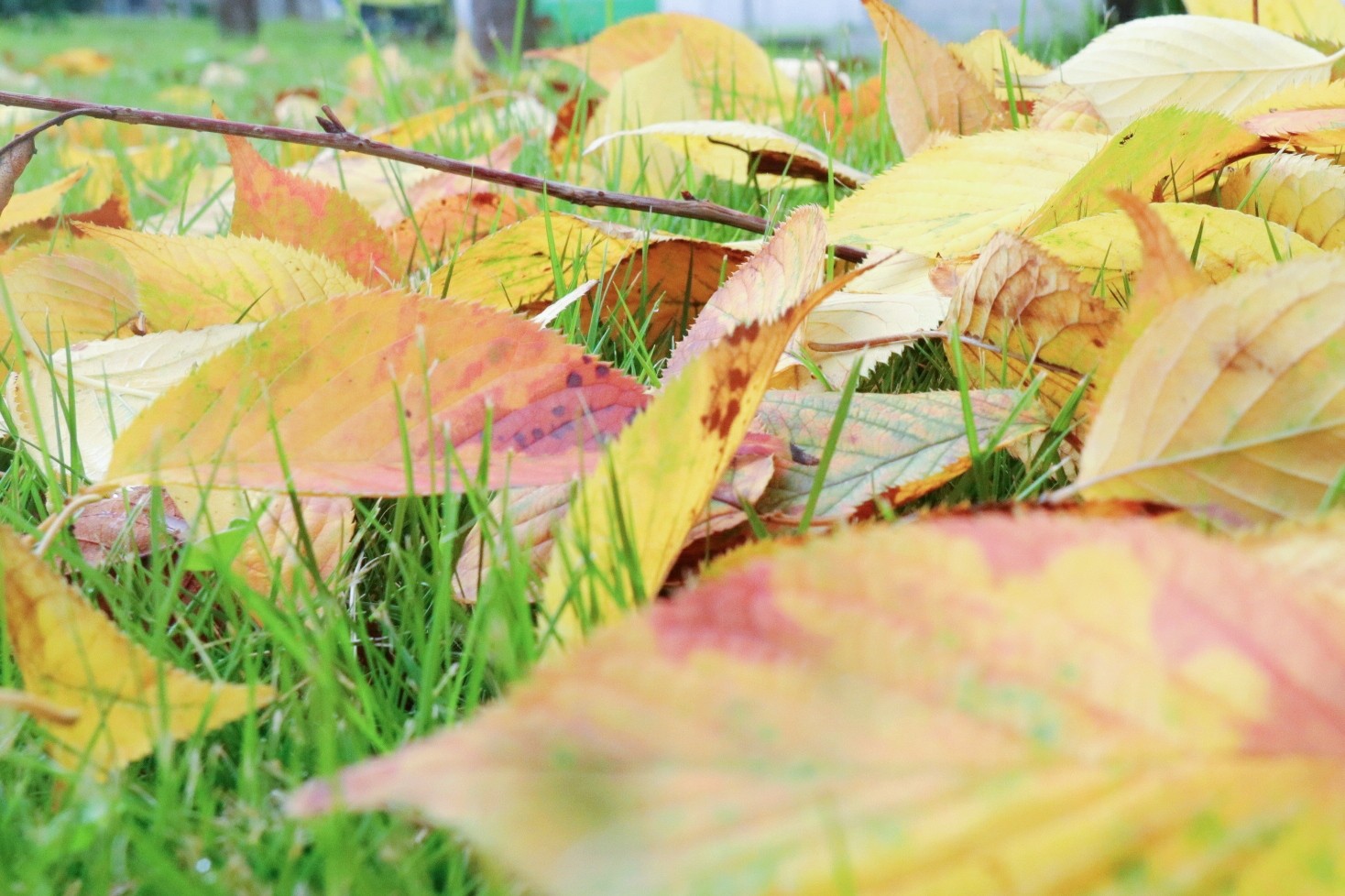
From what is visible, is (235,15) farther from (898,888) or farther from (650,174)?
(898,888)

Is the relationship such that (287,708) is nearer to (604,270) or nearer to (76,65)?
(604,270)

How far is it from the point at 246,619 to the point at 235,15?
13295 mm

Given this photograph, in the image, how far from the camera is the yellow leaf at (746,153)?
→ 2.95 ft

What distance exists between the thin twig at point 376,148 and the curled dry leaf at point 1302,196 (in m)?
0.24

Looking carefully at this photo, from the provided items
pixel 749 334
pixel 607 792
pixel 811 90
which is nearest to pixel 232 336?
pixel 749 334

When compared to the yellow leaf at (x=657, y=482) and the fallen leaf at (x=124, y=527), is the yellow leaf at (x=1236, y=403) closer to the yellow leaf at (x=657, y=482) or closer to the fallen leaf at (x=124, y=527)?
the yellow leaf at (x=657, y=482)

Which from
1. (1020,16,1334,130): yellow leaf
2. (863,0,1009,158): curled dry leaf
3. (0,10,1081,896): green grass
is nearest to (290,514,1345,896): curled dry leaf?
(0,10,1081,896): green grass

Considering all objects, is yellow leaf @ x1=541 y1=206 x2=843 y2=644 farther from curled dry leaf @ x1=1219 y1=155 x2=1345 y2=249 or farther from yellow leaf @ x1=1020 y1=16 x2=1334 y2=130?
yellow leaf @ x1=1020 y1=16 x2=1334 y2=130

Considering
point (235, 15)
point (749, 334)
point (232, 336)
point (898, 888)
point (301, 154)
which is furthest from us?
point (235, 15)

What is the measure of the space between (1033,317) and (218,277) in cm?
49

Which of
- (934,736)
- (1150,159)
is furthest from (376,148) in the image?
(934,736)

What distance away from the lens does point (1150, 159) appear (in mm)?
643

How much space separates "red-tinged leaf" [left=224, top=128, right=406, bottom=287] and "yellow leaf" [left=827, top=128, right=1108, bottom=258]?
13.1 inches

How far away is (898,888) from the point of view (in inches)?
9.2
